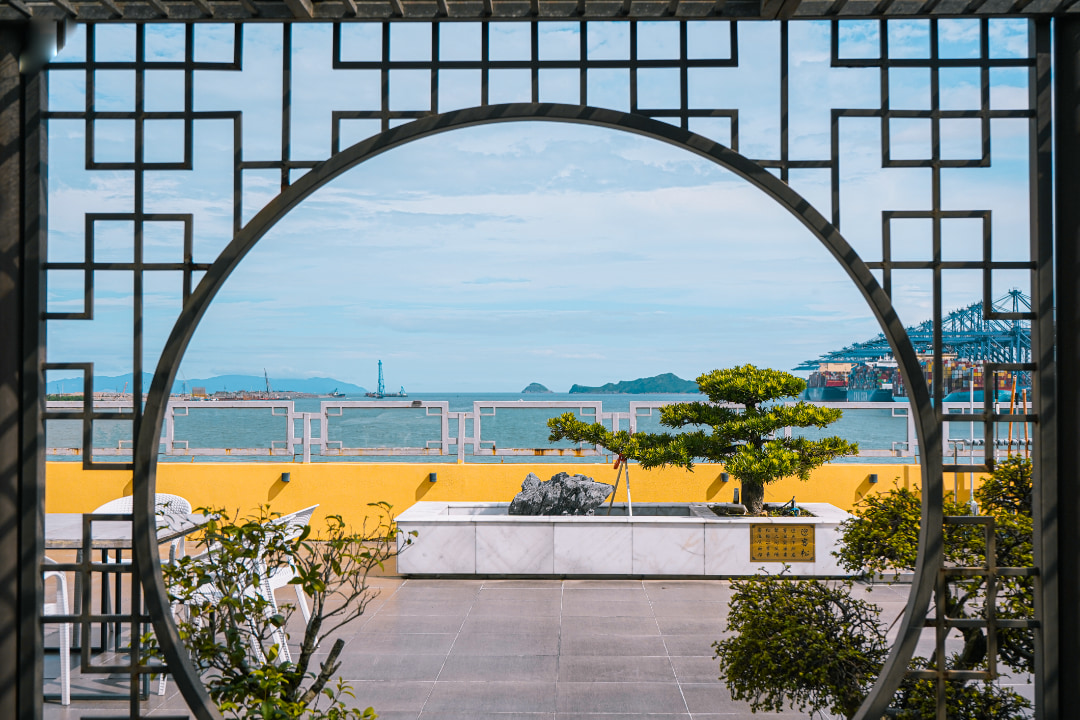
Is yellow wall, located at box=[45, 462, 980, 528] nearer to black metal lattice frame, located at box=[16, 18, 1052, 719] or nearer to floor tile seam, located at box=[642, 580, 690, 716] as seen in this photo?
floor tile seam, located at box=[642, 580, 690, 716]

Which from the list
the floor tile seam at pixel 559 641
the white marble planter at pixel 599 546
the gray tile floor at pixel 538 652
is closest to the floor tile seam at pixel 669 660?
the gray tile floor at pixel 538 652

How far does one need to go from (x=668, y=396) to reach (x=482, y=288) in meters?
12.6

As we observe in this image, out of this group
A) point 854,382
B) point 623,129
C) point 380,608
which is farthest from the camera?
point 854,382

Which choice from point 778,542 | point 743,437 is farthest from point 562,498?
point 778,542

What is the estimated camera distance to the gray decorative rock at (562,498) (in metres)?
6.45

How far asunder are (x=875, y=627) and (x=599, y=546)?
327 centimetres

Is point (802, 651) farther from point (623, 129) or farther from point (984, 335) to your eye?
point (984, 335)

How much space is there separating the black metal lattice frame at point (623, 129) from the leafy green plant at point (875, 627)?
0.25 meters

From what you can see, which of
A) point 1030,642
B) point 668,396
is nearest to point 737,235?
point 668,396

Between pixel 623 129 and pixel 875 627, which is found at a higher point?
pixel 623 129

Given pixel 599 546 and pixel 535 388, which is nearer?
pixel 599 546

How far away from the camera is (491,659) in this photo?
436 centimetres

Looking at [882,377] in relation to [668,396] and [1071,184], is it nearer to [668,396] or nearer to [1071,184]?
[668,396]

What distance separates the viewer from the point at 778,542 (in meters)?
6.04
